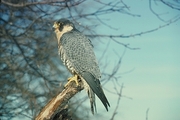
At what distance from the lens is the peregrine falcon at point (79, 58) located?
1.53m

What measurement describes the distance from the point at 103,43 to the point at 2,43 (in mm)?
1614

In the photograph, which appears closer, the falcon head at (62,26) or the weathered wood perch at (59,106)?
the weathered wood perch at (59,106)

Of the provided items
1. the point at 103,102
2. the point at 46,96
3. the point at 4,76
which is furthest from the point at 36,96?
the point at 103,102

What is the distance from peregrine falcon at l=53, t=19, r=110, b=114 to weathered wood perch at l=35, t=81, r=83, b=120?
0.05 metres

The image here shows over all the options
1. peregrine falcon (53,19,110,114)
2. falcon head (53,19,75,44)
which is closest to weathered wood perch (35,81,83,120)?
peregrine falcon (53,19,110,114)

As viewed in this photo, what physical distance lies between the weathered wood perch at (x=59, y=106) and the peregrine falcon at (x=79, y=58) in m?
0.05

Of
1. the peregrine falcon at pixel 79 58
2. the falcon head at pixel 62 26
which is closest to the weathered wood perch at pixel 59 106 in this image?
the peregrine falcon at pixel 79 58

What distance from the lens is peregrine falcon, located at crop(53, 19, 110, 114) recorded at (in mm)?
1525

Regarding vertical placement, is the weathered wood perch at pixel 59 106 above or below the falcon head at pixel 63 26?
below

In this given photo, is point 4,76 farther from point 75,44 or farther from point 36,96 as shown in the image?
point 75,44

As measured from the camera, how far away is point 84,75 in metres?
1.57

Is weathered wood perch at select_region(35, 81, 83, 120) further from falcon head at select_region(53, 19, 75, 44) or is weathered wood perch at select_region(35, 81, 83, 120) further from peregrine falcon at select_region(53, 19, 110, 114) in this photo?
falcon head at select_region(53, 19, 75, 44)

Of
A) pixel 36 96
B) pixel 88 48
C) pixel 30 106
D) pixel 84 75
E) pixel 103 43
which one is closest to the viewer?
pixel 84 75

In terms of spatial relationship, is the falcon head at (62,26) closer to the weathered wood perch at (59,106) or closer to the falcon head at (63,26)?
the falcon head at (63,26)
